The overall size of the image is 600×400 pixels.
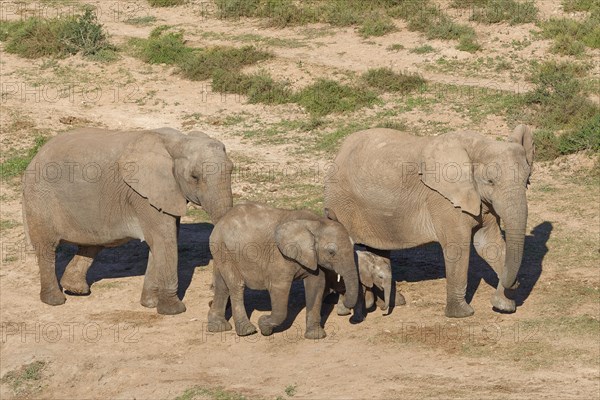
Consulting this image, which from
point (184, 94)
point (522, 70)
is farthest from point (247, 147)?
point (522, 70)

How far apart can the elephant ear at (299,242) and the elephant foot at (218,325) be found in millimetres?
1538

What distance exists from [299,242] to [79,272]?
417 cm

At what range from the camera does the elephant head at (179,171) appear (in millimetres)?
15391

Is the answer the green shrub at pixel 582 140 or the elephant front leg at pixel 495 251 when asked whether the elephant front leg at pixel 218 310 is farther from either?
the green shrub at pixel 582 140

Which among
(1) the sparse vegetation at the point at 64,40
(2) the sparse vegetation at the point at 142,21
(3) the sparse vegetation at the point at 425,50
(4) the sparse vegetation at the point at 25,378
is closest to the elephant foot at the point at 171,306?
(4) the sparse vegetation at the point at 25,378

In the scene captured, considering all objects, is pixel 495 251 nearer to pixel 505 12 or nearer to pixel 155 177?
pixel 155 177

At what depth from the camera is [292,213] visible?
48.6 feet

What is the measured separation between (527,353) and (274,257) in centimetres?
307

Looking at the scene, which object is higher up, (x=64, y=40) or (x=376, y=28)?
(x=376, y=28)

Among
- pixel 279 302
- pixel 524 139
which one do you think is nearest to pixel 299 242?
pixel 279 302

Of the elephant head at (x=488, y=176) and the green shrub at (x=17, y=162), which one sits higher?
the elephant head at (x=488, y=176)

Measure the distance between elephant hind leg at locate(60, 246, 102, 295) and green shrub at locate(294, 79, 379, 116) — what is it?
26.6 feet

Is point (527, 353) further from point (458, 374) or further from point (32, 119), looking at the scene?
point (32, 119)

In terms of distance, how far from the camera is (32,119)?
997 inches
